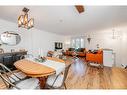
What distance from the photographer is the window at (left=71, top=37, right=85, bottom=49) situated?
9502 millimetres

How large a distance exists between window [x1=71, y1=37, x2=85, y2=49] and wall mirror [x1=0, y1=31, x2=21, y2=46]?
230 inches

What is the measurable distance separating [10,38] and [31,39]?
4.18 ft

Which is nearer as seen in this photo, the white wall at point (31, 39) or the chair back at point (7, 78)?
the chair back at point (7, 78)

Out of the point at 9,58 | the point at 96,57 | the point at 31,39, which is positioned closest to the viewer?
the point at 9,58

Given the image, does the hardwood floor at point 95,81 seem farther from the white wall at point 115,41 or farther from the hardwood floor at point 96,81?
the white wall at point 115,41

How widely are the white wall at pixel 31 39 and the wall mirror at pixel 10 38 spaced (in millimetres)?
146

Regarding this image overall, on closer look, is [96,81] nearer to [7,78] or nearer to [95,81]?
[95,81]

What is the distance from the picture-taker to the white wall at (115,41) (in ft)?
23.3

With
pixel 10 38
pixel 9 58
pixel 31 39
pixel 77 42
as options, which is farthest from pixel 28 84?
pixel 77 42

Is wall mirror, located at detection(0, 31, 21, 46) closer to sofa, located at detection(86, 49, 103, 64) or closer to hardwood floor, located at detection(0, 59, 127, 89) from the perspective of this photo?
hardwood floor, located at detection(0, 59, 127, 89)

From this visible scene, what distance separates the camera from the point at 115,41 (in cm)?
770

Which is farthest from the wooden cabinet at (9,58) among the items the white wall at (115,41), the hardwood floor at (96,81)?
the white wall at (115,41)
